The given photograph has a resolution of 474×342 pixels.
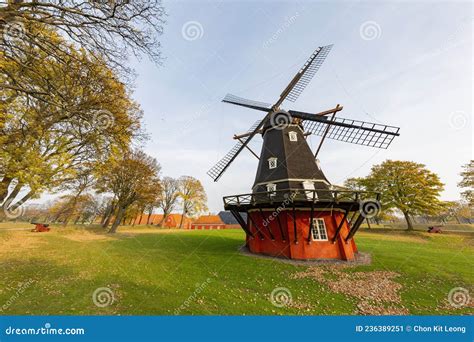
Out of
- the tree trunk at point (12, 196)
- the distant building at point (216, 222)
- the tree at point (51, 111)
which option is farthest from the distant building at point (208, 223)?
the tree trunk at point (12, 196)

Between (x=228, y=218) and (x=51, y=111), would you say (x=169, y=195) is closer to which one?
(x=228, y=218)

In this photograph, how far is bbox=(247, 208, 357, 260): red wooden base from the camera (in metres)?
14.2

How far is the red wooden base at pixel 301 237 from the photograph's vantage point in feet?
46.5

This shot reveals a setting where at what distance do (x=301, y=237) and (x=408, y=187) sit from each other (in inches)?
1303

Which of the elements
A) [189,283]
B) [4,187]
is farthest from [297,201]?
[4,187]

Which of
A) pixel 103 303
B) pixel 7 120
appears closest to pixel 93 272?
pixel 103 303

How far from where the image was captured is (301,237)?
14328 millimetres

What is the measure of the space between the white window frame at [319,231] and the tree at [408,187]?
29.9 m

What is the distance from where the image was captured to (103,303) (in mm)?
7395

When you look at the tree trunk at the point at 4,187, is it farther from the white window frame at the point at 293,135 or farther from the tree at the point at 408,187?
the tree at the point at 408,187

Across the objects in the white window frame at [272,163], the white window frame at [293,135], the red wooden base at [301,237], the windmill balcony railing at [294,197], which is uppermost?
the white window frame at [293,135]

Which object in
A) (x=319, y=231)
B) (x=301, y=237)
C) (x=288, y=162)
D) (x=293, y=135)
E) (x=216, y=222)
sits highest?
(x=293, y=135)

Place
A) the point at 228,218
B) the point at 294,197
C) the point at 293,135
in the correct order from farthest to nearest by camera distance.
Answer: the point at 228,218 < the point at 293,135 < the point at 294,197

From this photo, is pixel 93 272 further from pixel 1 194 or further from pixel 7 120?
pixel 7 120
